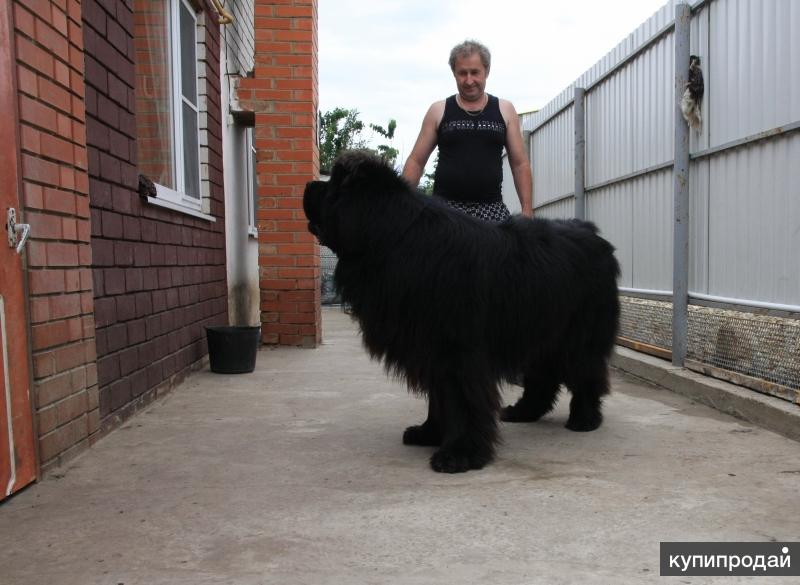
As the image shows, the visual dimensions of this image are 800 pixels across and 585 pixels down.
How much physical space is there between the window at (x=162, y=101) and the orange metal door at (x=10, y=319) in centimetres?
189

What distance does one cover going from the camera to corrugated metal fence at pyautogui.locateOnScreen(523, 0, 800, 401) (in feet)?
12.7

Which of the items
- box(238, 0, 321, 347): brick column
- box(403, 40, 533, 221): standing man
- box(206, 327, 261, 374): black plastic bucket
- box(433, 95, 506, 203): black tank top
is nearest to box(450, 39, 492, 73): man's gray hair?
box(403, 40, 533, 221): standing man

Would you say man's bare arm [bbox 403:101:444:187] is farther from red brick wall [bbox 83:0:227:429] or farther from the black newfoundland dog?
red brick wall [bbox 83:0:227:429]

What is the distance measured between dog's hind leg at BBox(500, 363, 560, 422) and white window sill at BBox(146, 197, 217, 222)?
251 cm

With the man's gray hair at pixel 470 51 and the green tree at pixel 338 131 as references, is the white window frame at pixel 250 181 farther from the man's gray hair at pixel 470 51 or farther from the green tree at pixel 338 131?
the green tree at pixel 338 131

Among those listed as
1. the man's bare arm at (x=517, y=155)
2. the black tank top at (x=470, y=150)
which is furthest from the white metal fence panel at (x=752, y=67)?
the black tank top at (x=470, y=150)

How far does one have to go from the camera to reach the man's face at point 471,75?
3.69 m

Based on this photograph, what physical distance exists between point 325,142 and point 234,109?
21.9 meters

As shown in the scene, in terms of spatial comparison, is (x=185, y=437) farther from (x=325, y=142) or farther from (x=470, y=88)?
(x=325, y=142)

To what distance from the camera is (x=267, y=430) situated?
3725 mm

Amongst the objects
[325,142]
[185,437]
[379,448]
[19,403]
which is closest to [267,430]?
[185,437]

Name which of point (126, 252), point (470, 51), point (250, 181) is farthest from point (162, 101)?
point (250, 181)

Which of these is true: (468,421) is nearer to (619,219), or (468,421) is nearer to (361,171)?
(361,171)

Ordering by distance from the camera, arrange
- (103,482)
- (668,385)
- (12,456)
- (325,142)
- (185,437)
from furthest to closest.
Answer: (325,142)
(668,385)
(185,437)
(103,482)
(12,456)
